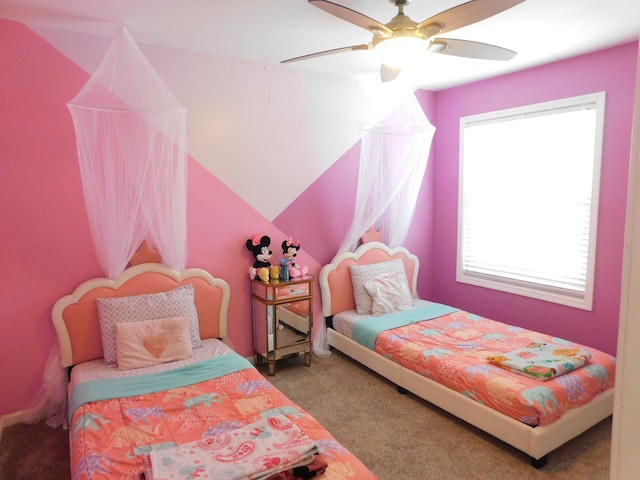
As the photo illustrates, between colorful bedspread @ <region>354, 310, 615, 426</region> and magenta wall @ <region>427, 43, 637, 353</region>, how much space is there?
0.57 m

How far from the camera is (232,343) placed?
3.92 meters

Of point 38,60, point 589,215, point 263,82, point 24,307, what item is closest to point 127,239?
point 24,307

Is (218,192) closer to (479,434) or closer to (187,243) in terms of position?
(187,243)

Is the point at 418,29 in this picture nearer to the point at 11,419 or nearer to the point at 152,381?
the point at 152,381

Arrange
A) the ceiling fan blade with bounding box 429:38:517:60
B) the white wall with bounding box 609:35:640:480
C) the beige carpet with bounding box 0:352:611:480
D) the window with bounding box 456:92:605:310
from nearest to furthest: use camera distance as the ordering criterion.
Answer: the white wall with bounding box 609:35:640:480, the ceiling fan blade with bounding box 429:38:517:60, the beige carpet with bounding box 0:352:611:480, the window with bounding box 456:92:605:310

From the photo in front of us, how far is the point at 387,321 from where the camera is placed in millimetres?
3979

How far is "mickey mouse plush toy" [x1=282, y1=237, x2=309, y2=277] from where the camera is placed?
3.99 metres

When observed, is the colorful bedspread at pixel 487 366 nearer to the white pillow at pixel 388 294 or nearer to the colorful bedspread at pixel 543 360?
the colorful bedspread at pixel 543 360

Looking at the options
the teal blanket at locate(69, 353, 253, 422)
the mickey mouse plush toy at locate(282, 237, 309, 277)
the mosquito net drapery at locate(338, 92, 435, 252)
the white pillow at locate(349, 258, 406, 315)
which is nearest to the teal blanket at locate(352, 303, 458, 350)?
the white pillow at locate(349, 258, 406, 315)

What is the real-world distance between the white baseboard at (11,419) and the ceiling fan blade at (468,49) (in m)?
3.80

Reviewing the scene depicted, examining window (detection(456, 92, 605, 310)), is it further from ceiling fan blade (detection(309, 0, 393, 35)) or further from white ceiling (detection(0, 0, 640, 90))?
ceiling fan blade (detection(309, 0, 393, 35))

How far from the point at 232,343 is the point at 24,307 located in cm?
167

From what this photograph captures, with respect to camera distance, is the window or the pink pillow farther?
the window

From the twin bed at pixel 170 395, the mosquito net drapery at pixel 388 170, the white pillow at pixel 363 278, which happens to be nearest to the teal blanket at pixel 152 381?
the twin bed at pixel 170 395
